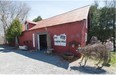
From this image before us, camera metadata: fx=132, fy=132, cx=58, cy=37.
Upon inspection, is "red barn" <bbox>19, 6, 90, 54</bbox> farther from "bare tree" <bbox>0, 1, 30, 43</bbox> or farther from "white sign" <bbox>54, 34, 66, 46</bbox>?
"bare tree" <bbox>0, 1, 30, 43</bbox>

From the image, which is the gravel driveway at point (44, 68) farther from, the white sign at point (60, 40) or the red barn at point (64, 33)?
the white sign at point (60, 40)

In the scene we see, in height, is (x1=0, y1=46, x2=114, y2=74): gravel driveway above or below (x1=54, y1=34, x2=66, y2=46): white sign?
below

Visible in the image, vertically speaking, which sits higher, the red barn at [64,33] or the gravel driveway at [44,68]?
the red barn at [64,33]

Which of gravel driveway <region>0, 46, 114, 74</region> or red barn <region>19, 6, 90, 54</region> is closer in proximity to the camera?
gravel driveway <region>0, 46, 114, 74</region>

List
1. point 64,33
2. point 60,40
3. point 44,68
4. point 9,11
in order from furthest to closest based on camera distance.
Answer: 1. point 9,11
2. point 60,40
3. point 64,33
4. point 44,68

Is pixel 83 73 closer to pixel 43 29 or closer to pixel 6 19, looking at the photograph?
pixel 43 29

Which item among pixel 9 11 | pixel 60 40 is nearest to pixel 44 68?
pixel 60 40

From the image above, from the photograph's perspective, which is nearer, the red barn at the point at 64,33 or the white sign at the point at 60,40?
the red barn at the point at 64,33

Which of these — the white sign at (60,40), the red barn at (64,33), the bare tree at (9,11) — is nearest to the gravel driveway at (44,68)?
the red barn at (64,33)

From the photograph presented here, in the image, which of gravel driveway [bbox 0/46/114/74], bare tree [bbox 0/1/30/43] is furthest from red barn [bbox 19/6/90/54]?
bare tree [bbox 0/1/30/43]

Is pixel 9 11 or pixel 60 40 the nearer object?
pixel 60 40

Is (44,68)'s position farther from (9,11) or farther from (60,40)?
(9,11)

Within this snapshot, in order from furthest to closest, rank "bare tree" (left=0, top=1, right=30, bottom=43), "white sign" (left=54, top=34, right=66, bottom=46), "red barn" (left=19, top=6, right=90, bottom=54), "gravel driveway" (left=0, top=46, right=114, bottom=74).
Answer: "bare tree" (left=0, top=1, right=30, bottom=43) → "white sign" (left=54, top=34, right=66, bottom=46) → "red barn" (left=19, top=6, right=90, bottom=54) → "gravel driveway" (left=0, top=46, right=114, bottom=74)

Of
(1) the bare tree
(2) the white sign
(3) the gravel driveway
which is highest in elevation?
(1) the bare tree
